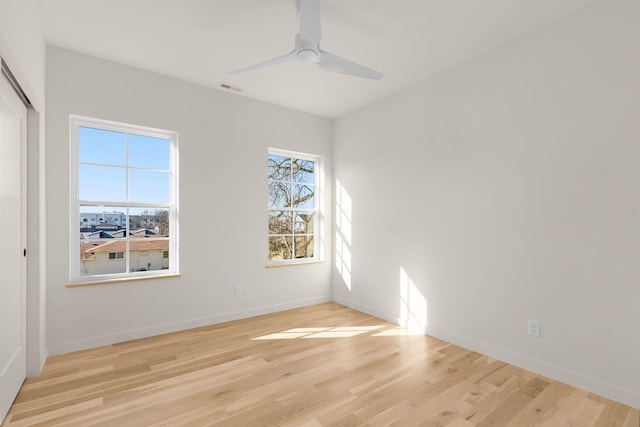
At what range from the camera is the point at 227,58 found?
3148mm

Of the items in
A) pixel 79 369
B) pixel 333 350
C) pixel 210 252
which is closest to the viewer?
pixel 79 369

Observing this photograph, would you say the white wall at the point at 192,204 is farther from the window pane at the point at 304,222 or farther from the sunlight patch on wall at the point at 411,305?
the sunlight patch on wall at the point at 411,305

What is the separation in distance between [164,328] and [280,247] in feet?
5.58

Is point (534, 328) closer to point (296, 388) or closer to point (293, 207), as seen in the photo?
point (296, 388)

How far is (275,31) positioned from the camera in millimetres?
2715

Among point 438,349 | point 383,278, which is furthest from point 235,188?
point 438,349

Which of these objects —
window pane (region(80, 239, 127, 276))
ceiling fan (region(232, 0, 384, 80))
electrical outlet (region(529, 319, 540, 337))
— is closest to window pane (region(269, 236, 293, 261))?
window pane (region(80, 239, 127, 276))

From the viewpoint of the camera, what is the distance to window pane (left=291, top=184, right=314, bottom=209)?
4688 mm

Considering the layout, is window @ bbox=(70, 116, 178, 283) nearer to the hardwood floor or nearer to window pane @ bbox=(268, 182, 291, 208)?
the hardwood floor

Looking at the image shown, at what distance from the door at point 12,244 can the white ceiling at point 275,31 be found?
909mm

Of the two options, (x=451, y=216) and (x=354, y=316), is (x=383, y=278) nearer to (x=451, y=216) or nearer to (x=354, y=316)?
(x=354, y=316)

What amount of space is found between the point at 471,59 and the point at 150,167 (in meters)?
3.42

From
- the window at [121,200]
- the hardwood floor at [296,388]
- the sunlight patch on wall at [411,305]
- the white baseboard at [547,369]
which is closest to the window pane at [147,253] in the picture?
the window at [121,200]

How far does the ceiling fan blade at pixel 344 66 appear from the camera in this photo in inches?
96.0
